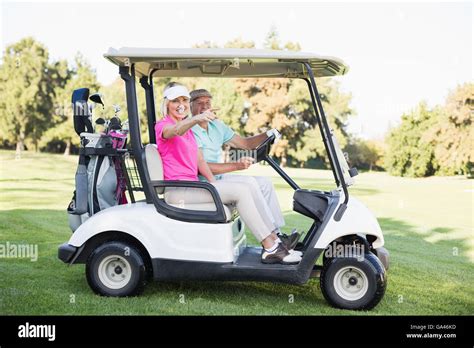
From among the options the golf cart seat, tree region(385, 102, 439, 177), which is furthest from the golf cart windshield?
tree region(385, 102, 439, 177)

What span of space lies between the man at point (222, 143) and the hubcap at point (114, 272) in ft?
3.22

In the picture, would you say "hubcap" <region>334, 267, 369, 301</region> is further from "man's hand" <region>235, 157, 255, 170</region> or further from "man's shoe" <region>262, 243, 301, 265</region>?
"man's hand" <region>235, 157, 255, 170</region>

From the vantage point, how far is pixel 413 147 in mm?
32875

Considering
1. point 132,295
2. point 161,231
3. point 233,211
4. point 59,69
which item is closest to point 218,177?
point 233,211

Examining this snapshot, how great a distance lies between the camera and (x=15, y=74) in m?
32.2

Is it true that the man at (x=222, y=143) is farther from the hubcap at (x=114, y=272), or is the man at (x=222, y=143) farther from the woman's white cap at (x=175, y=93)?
the hubcap at (x=114, y=272)

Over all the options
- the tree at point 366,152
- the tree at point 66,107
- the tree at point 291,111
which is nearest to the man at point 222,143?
the tree at point 291,111

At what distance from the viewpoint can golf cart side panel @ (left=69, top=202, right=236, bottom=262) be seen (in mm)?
4188

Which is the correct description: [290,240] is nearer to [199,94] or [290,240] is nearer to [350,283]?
[350,283]

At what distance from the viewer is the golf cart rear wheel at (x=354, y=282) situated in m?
4.06

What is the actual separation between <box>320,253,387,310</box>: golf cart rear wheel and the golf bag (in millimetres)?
1789

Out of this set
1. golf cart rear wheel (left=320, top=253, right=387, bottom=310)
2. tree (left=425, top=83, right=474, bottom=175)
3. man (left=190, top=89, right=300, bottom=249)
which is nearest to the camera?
golf cart rear wheel (left=320, top=253, right=387, bottom=310)

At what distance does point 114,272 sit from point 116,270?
0.07 ft

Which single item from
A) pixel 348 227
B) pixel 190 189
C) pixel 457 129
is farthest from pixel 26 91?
pixel 348 227
